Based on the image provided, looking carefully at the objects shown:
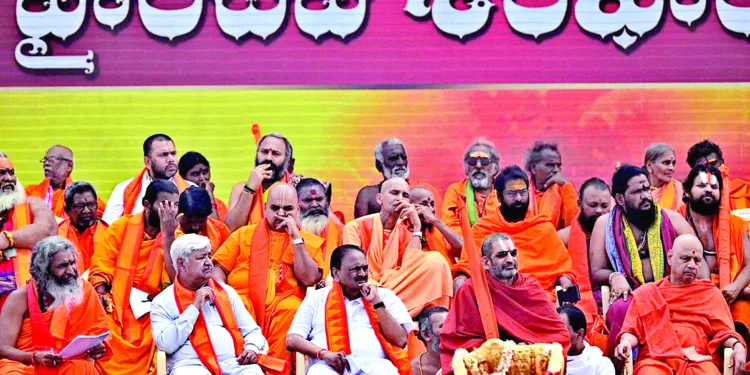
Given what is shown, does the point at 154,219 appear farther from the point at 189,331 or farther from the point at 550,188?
the point at 550,188

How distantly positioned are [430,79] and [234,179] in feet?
5.19

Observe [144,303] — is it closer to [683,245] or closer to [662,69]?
[683,245]

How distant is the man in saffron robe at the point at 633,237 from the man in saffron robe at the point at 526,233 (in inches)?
8.1

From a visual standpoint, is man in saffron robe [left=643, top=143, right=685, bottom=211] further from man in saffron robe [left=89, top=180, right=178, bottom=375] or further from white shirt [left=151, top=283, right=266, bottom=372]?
man in saffron robe [left=89, top=180, right=178, bottom=375]

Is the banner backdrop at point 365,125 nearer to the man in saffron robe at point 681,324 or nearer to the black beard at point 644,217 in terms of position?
the black beard at point 644,217

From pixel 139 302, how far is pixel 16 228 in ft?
3.16

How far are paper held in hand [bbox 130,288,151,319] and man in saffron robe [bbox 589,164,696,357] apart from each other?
2.67m

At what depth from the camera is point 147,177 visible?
9891mm

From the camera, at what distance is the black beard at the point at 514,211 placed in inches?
366

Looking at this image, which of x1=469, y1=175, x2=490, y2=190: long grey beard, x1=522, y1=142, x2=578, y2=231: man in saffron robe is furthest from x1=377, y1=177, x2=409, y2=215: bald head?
x1=522, y1=142, x2=578, y2=231: man in saffron robe

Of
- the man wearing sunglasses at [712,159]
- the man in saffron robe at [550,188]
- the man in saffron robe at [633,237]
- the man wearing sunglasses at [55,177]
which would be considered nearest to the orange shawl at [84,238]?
the man wearing sunglasses at [55,177]

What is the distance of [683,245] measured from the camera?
8.33 m

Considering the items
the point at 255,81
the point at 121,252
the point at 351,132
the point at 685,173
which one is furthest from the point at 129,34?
the point at 685,173

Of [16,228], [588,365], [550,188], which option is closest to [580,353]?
A: [588,365]
